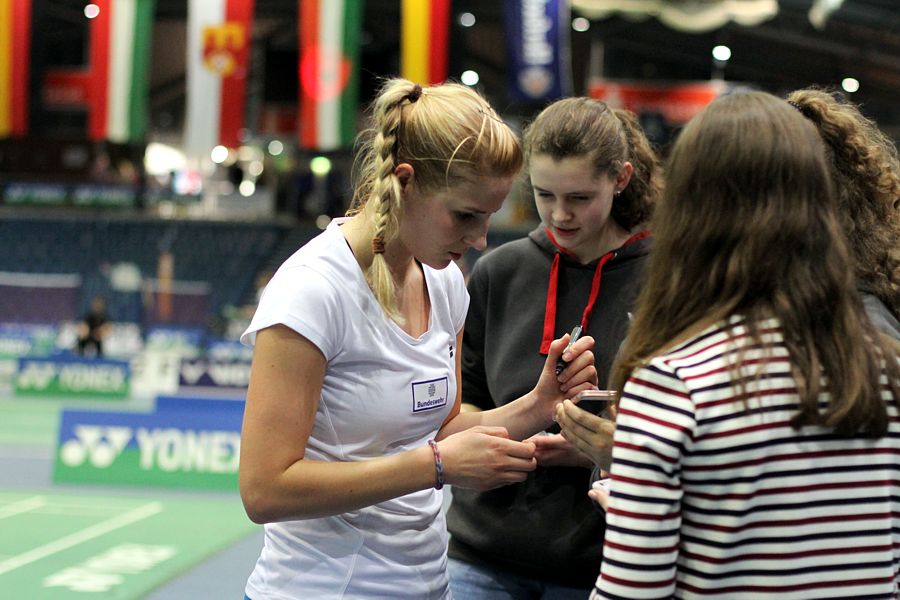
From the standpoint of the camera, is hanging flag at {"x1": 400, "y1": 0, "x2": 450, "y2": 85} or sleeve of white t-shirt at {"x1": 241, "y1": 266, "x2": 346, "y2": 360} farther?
hanging flag at {"x1": 400, "y1": 0, "x2": 450, "y2": 85}

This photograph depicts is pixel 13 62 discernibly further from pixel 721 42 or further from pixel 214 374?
pixel 721 42

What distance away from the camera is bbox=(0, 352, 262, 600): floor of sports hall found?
19.6 ft

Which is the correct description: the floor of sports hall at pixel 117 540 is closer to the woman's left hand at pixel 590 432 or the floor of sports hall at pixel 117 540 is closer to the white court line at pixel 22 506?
the white court line at pixel 22 506

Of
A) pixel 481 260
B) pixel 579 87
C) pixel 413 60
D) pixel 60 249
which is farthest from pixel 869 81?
pixel 481 260

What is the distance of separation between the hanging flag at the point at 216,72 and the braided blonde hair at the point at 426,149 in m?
14.6

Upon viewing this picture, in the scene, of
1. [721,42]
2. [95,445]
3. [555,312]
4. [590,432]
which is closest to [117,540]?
[95,445]

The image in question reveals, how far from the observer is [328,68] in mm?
16500

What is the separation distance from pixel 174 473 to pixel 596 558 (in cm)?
704

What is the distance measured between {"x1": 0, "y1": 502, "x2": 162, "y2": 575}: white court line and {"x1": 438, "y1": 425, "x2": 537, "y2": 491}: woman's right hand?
5.06 metres

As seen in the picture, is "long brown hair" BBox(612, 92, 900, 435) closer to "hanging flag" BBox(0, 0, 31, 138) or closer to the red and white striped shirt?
the red and white striped shirt

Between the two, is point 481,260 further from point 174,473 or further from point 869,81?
point 869,81

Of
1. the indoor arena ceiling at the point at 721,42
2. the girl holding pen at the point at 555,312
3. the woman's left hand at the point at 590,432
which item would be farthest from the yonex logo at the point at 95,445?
the indoor arena ceiling at the point at 721,42

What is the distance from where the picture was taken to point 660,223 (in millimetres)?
1638

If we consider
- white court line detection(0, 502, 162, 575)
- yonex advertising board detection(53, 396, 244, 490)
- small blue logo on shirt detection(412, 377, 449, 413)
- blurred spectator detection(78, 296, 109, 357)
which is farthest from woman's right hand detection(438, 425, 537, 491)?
blurred spectator detection(78, 296, 109, 357)
